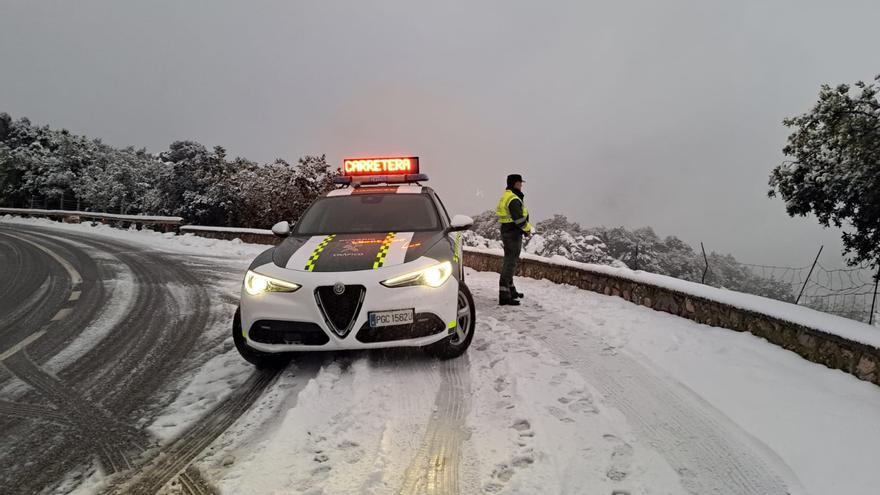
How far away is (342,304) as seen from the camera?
11.9ft

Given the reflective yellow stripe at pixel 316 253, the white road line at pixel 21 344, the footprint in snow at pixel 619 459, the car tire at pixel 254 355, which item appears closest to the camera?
the footprint in snow at pixel 619 459

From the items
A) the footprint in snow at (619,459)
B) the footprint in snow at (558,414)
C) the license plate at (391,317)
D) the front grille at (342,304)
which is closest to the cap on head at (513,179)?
the license plate at (391,317)

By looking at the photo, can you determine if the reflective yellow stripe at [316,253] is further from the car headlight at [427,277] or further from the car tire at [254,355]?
the car tire at [254,355]

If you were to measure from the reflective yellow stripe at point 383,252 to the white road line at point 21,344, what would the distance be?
3.82m

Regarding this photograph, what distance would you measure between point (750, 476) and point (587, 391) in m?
1.20

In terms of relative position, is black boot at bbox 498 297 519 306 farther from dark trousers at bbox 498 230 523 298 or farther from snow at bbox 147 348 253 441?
snow at bbox 147 348 253 441

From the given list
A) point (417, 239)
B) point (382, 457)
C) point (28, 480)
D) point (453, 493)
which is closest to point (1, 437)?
point (28, 480)

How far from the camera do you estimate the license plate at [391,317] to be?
3.61 meters

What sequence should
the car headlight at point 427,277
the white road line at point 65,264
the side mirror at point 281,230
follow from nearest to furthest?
the car headlight at point 427,277, the side mirror at point 281,230, the white road line at point 65,264

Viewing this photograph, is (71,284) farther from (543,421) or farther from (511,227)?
(543,421)

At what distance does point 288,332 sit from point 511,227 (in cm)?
416

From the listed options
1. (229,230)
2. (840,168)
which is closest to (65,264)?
(229,230)

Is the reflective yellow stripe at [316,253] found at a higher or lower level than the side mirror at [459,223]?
lower

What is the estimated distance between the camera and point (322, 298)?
11.8 feet
